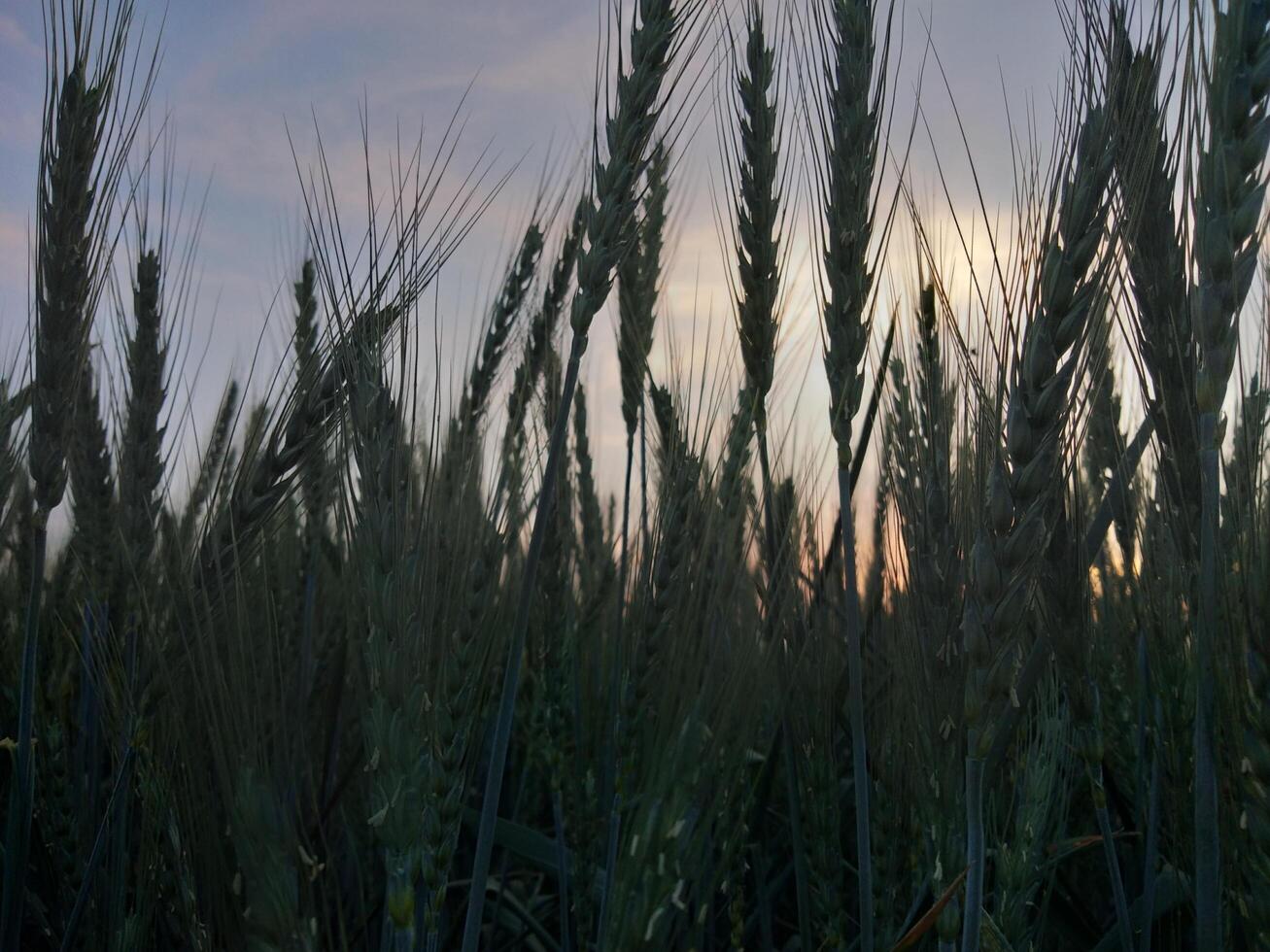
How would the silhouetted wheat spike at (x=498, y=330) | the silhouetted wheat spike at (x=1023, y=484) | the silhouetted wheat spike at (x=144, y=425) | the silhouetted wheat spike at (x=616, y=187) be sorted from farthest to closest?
the silhouetted wheat spike at (x=498, y=330)
the silhouetted wheat spike at (x=144, y=425)
the silhouetted wheat spike at (x=616, y=187)
the silhouetted wheat spike at (x=1023, y=484)

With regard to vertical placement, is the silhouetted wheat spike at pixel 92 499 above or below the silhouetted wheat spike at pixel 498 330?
below

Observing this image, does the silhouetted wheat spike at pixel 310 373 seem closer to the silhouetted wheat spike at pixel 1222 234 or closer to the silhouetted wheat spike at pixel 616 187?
the silhouetted wheat spike at pixel 616 187

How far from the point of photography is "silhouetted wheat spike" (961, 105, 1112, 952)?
39.5 inches

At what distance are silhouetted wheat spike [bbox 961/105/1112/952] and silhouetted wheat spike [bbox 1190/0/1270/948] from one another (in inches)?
4.8

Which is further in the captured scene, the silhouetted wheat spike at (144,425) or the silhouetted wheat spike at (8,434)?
the silhouetted wheat spike at (8,434)

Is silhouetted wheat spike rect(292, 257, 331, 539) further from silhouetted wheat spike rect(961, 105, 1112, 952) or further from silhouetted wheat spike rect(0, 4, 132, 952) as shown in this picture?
silhouetted wheat spike rect(961, 105, 1112, 952)

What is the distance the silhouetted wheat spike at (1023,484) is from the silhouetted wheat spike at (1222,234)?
0.12 metres

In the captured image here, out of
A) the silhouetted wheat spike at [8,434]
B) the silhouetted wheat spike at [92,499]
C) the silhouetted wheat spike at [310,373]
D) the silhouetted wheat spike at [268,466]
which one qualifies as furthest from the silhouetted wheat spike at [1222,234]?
the silhouetted wheat spike at [8,434]

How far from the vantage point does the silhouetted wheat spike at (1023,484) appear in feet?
3.29

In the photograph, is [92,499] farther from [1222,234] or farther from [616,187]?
[1222,234]

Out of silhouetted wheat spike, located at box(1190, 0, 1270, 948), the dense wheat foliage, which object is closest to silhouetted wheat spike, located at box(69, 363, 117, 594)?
the dense wheat foliage

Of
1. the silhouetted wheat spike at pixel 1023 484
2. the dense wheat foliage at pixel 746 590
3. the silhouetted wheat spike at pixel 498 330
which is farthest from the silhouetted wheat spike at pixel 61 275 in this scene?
the silhouetted wheat spike at pixel 1023 484

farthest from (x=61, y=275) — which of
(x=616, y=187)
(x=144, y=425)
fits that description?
(x=616, y=187)

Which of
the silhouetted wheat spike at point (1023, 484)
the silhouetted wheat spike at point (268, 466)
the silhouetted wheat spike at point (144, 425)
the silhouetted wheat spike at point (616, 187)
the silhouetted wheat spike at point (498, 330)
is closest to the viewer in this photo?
the silhouetted wheat spike at point (1023, 484)
